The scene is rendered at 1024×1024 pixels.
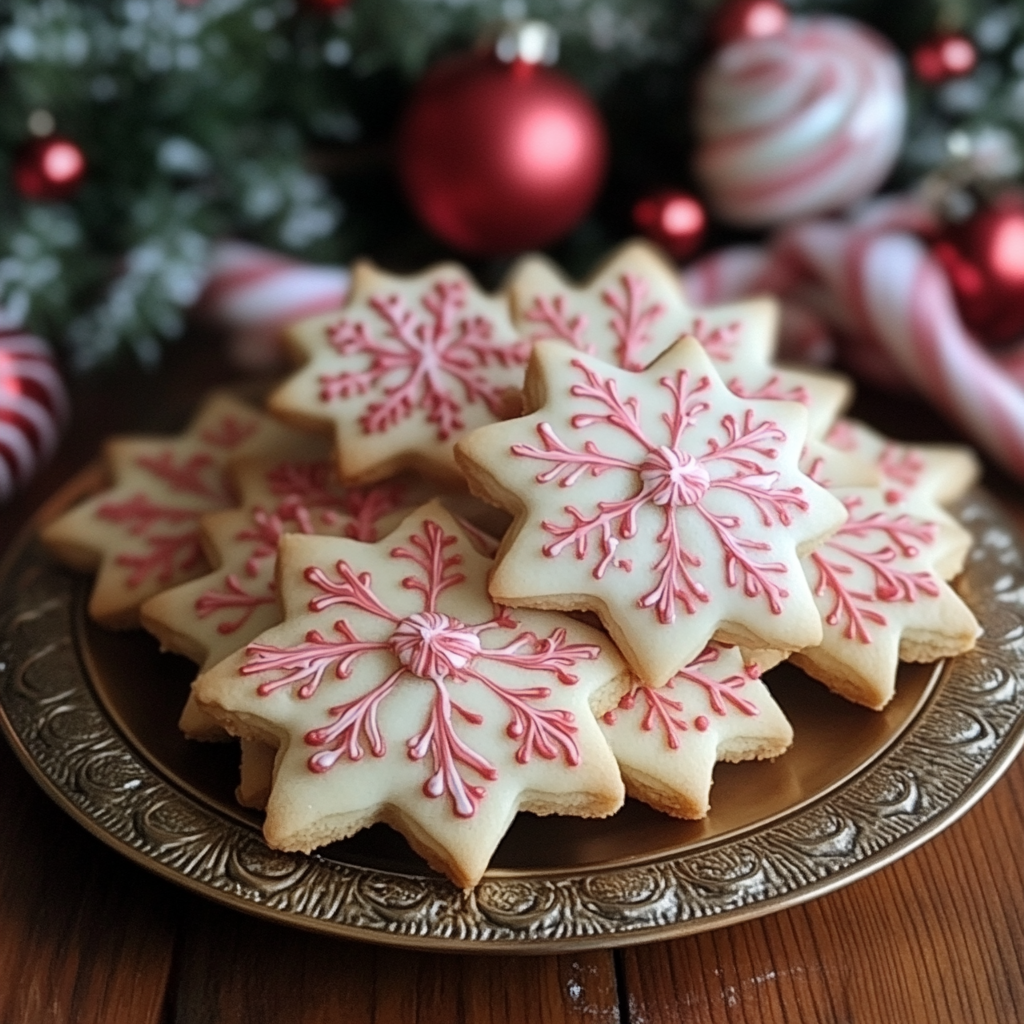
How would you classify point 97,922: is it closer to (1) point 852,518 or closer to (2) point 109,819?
(2) point 109,819

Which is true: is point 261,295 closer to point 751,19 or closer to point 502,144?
point 502,144

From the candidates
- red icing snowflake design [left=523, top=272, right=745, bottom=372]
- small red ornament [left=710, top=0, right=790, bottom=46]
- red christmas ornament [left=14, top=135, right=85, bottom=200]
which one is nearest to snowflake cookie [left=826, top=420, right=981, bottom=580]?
red icing snowflake design [left=523, top=272, right=745, bottom=372]

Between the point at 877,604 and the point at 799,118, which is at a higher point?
the point at 799,118

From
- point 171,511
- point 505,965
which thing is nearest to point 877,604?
point 505,965

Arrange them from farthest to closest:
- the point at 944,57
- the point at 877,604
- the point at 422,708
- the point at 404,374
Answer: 1. the point at 944,57
2. the point at 404,374
3. the point at 877,604
4. the point at 422,708

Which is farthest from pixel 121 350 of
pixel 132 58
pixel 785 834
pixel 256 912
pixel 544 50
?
pixel 785 834

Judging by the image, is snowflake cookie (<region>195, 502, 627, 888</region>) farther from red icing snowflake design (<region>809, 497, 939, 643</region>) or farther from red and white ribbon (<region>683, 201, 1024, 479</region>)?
red and white ribbon (<region>683, 201, 1024, 479</region>)
